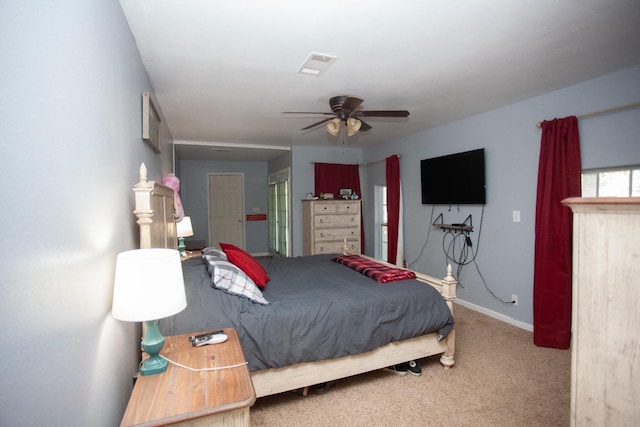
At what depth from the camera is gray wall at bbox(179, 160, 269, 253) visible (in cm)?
698

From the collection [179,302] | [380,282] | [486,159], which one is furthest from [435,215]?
[179,302]

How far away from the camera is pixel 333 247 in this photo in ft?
17.6

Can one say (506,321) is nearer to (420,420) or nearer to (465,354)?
(465,354)

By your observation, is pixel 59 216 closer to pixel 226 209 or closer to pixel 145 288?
pixel 145 288

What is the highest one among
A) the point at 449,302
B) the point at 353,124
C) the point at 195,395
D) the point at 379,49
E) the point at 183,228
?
the point at 379,49

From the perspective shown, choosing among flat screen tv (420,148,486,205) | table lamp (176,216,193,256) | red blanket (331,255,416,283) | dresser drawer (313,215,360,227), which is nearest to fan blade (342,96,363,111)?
red blanket (331,255,416,283)

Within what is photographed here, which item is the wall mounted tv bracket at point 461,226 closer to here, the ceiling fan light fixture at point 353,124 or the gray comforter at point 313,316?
the gray comforter at point 313,316

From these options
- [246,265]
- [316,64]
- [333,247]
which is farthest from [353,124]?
[333,247]

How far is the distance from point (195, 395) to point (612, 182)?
11.4 ft

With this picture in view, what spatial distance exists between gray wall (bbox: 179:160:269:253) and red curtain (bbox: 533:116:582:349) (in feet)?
18.9

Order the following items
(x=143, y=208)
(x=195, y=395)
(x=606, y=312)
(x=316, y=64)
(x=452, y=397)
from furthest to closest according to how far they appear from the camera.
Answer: (x=316, y=64) → (x=452, y=397) → (x=143, y=208) → (x=195, y=395) → (x=606, y=312)

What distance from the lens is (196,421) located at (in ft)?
3.49

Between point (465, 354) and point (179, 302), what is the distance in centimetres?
251

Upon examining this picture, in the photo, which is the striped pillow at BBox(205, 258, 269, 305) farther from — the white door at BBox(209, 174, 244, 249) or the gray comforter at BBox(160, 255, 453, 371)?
the white door at BBox(209, 174, 244, 249)
